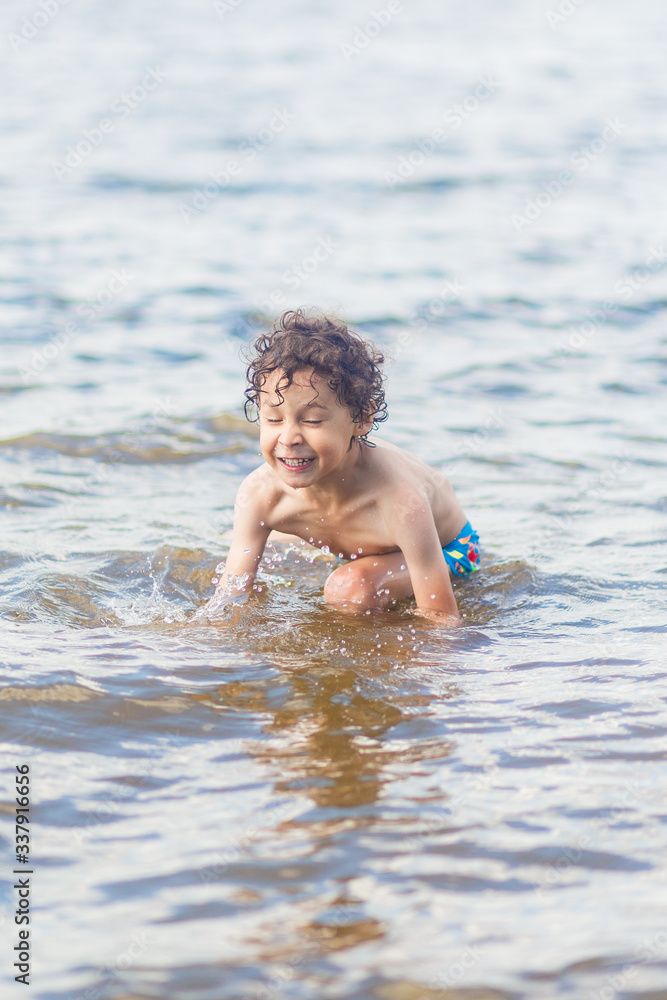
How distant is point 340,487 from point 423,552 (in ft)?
1.38

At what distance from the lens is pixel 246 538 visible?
4.64 metres

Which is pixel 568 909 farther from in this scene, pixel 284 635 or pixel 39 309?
pixel 39 309

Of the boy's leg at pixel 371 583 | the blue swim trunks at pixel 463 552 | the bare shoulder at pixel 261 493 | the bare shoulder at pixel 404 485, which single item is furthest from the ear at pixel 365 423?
the blue swim trunks at pixel 463 552

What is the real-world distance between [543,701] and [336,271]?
26.5 ft

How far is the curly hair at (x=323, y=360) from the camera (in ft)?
13.1

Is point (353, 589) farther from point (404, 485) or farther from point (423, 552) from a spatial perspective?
point (404, 485)

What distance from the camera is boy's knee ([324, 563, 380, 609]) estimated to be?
4738mm

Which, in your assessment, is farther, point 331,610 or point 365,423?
point 331,610

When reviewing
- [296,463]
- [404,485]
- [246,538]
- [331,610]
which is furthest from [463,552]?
[296,463]

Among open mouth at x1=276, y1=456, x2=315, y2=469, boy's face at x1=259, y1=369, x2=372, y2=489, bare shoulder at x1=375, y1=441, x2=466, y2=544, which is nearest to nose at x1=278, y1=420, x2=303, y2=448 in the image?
boy's face at x1=259, y1=369, x2=372, y2=489

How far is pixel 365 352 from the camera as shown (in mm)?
4277

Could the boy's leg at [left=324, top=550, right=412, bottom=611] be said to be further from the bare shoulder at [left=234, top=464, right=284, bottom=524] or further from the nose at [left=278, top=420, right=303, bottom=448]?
the nose at [left=278, top=420, right=303, bottom=448]

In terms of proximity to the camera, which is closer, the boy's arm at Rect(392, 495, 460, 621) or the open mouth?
the open mouth

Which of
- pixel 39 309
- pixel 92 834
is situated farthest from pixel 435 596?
pixel 39 309
